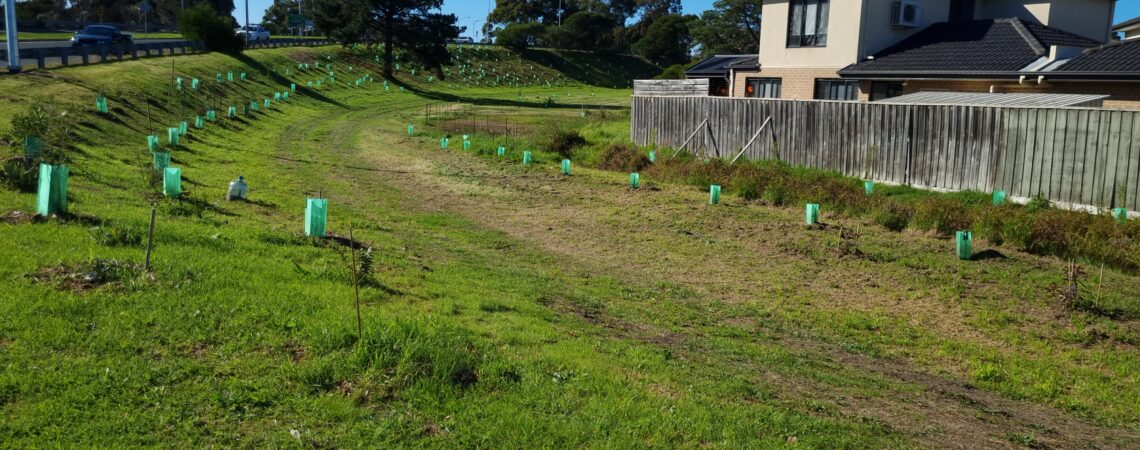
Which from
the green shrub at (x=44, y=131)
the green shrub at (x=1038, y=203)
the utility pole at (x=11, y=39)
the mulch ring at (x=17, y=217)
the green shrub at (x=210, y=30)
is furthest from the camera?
the green shrub at (x=210, y=30)

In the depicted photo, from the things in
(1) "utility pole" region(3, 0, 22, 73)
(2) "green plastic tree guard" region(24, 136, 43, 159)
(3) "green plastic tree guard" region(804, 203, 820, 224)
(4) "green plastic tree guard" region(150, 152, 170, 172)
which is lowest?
(3) "green plastic tree guard" region(804, 203, 820, 224)

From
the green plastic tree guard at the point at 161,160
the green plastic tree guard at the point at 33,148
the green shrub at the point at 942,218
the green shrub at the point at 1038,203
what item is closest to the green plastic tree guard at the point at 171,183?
the green plastic tree guard at the point at 33,148

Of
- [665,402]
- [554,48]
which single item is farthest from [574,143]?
[554,48]

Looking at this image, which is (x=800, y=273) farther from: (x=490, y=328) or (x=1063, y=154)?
(x=1063, y=154)

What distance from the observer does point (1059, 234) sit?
519 inches

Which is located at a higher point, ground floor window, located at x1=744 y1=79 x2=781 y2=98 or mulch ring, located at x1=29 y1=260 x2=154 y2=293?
ground floor window, located at x1=744 y1=79 x2=781 y2=98

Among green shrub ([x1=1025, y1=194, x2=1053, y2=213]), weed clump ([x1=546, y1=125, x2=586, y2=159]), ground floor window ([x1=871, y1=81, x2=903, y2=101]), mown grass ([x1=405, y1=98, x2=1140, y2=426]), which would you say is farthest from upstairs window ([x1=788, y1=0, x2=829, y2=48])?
green shrub ([x1=1025, y1=194, x2=1053, y2=213])

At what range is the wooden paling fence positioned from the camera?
15.3 meters

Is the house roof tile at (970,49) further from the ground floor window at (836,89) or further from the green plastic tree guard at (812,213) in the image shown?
the green plastic tree guard at (812,213)

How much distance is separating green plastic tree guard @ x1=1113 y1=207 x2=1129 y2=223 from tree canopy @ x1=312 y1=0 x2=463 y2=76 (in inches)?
1995

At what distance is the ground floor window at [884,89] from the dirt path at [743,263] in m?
10.8

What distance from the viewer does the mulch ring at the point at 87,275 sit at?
761cm

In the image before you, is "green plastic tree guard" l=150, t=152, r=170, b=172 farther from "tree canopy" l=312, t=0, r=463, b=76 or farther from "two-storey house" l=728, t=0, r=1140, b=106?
"tree canopy" l=312, t=0, r=463, b=76

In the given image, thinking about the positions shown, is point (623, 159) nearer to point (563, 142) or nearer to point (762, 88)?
point (563, 142)
